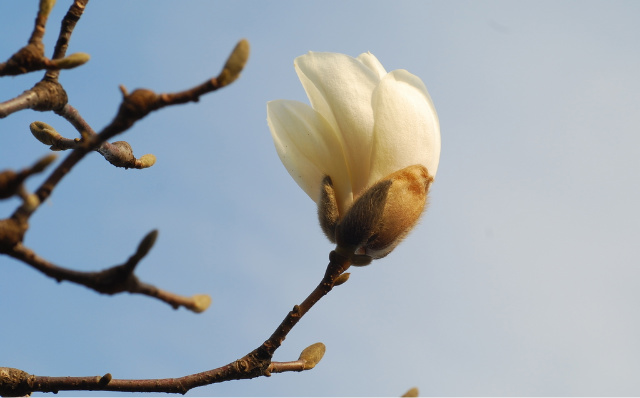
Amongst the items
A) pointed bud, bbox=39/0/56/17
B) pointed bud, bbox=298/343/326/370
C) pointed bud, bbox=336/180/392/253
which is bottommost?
pointed bud, bbox=298/343/326/370

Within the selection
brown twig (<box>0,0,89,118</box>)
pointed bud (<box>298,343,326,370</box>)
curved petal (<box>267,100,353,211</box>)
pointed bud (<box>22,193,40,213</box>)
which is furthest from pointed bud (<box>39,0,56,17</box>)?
pointed bud (<box>298,343,326,370</box>)

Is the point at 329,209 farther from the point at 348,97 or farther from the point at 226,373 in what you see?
the point at 226,373

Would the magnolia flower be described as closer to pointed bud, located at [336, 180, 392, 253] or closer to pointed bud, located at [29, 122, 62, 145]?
pointed bud, located at [336, 180, 392, 253]

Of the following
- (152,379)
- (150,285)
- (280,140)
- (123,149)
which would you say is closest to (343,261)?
(280,140)

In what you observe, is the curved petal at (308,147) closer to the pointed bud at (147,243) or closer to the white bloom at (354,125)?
the white bloom at (354,125)

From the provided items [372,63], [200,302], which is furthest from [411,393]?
[372,63]

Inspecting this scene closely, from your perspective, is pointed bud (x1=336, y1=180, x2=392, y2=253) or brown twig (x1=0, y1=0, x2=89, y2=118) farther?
pointed bud (x1=336, y1=180, x2=392, y2=253)

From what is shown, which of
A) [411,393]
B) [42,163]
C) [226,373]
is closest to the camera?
[42,163]
